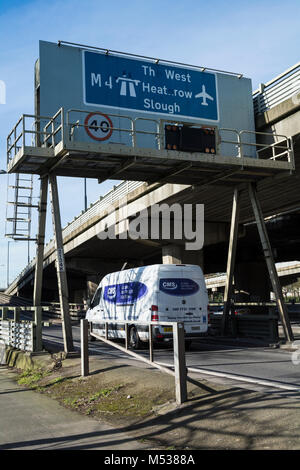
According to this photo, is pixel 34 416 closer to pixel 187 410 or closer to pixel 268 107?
pixel 187 410

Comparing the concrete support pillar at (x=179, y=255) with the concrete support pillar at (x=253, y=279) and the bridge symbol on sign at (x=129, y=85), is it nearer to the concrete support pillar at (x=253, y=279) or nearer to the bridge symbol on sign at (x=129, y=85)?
the bridge symbol on sign at (x=129, y=85)

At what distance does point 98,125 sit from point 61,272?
497 centimetres

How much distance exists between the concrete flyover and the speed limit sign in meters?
1.20

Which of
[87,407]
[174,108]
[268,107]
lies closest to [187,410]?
[87,407]

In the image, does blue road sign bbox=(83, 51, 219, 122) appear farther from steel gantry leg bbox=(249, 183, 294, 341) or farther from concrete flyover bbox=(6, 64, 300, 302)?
steel gantry leg bbox=(249, 183, 294, 341)

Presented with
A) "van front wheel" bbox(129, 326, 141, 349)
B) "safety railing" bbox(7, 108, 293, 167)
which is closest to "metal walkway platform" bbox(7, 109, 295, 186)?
"safety railing" bbox(7, 108, 293, 167)

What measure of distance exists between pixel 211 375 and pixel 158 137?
860cm

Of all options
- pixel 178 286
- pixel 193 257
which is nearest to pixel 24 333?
pixel 178 286

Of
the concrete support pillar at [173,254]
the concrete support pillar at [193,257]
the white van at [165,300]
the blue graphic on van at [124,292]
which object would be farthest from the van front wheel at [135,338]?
the concrete support pillar at [193,257]

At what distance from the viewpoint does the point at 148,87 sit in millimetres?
17109

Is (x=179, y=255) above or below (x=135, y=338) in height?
above

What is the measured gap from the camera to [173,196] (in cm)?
2283

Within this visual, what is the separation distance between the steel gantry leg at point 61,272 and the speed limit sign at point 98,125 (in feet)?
6.46

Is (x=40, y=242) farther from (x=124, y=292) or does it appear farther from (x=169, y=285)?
(x=169, y=285)
